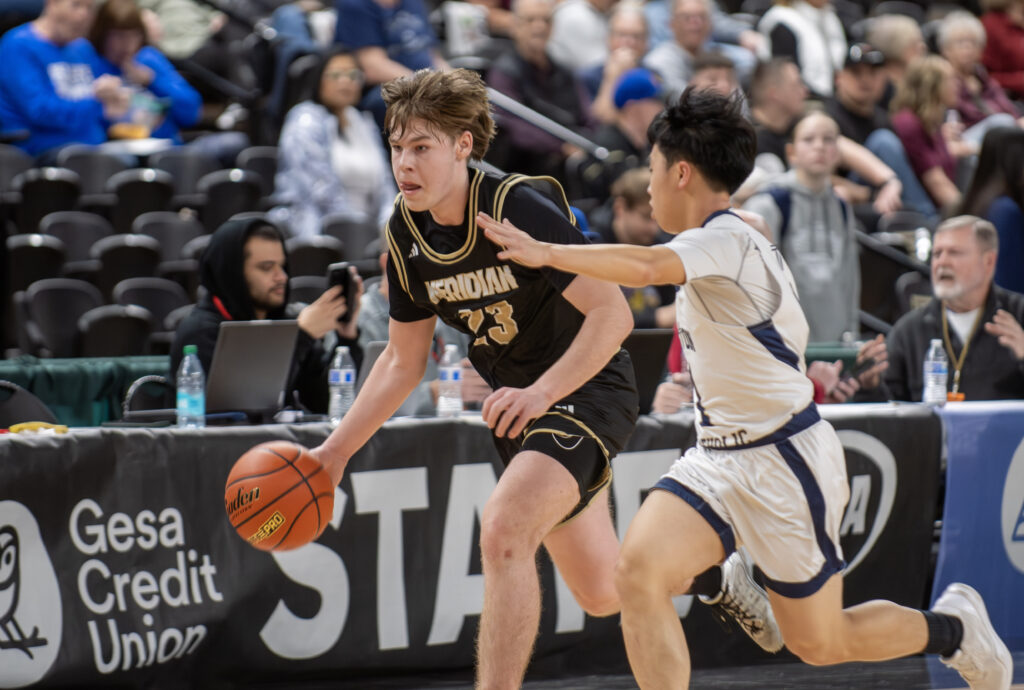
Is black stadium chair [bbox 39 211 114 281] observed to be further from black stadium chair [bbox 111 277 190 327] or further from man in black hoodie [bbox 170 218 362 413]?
man in black hoodie [bbox 170 218 362 413]

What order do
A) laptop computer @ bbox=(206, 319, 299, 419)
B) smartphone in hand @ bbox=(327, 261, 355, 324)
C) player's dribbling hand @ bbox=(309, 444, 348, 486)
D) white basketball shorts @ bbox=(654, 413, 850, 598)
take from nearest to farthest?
white basketball shorts @ bbox=(654, 413, 850, 598)
player's dribbling hand @ bbox=(309, 444, 348, 486)
laptop computer @ bbox=(206, 319, 299, 419)
smartphone in hand @ bbox=(327, 261, 355, 324)

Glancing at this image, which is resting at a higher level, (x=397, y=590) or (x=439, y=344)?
(x=439, y=344)

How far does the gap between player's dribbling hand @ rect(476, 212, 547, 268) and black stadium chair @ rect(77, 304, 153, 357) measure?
463cm

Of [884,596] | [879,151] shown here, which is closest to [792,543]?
[884,596]

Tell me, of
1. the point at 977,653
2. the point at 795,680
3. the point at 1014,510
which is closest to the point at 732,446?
the point at 977,653

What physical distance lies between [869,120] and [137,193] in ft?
18.5

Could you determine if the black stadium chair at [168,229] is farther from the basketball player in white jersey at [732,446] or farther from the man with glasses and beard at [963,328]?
the basketball player in white jersey at [732,446]

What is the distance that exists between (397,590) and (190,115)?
5959 millimetres

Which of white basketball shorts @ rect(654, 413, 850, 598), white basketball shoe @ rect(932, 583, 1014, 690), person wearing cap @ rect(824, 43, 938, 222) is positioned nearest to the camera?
white basketball shorts @ rect(654, 413, 850, 598)

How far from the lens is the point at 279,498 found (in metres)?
4.33

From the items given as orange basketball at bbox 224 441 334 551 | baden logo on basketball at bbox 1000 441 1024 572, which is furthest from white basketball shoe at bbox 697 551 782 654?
baden logo on basketball at bbox 1000 441 1024 572

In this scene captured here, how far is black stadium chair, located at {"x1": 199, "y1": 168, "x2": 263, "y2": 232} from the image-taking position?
9.81m

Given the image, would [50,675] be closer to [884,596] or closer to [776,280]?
[776,280]

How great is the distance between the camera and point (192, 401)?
19.5 ft
